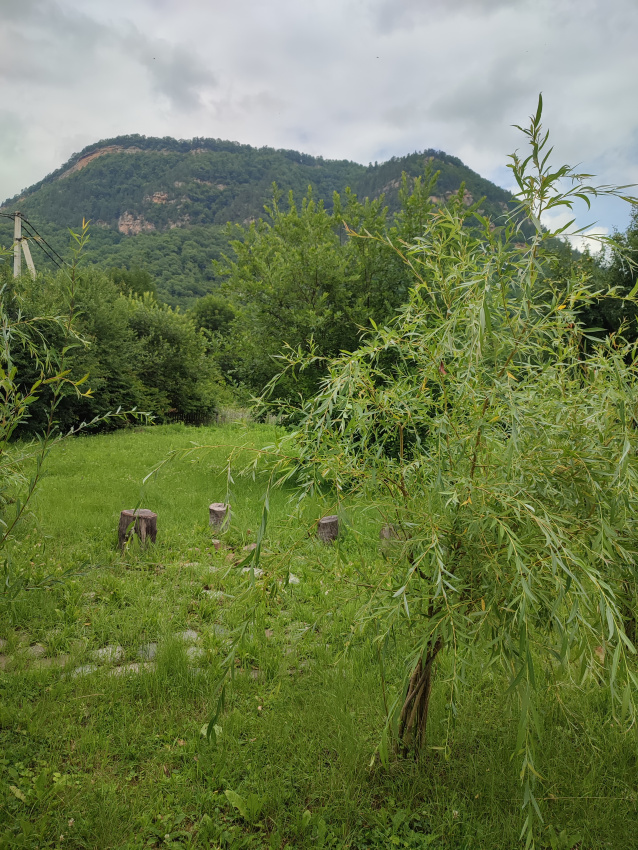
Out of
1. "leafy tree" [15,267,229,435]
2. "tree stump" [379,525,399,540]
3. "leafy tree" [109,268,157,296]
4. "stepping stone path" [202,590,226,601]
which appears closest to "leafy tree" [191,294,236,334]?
"leafy tree" [109,268,157,296]

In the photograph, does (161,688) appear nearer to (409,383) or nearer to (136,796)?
(136,796)

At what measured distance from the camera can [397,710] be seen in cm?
176

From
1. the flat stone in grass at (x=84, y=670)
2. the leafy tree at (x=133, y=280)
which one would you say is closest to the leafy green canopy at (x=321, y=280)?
the flat stone in grass at (x=84, y=670)

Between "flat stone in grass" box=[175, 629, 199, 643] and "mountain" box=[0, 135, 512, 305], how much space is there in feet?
149

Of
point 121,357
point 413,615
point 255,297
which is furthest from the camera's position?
point 121,357

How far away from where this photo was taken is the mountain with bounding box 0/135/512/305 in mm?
50156

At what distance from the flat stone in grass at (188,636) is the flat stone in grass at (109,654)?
16.6 inches

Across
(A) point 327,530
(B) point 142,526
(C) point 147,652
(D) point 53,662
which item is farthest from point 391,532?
(B) point 142,526

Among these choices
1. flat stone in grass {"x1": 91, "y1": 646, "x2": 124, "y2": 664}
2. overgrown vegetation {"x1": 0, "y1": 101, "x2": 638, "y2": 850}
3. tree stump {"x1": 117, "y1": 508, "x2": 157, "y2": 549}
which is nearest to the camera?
overgrown vegetation {"x1": 0, "y1": 101, "x2": 638, "y2": 850}

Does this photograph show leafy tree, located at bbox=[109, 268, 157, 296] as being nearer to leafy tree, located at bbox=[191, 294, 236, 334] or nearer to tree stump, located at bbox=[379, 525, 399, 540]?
leafy tree, located at bbox=[191, 294, 236, 334]

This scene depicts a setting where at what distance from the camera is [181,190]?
8069cm

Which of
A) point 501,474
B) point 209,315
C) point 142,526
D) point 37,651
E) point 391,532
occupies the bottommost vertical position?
point 37,651

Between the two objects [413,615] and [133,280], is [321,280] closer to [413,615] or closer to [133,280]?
[413,615]

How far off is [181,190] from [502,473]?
90931 mm
